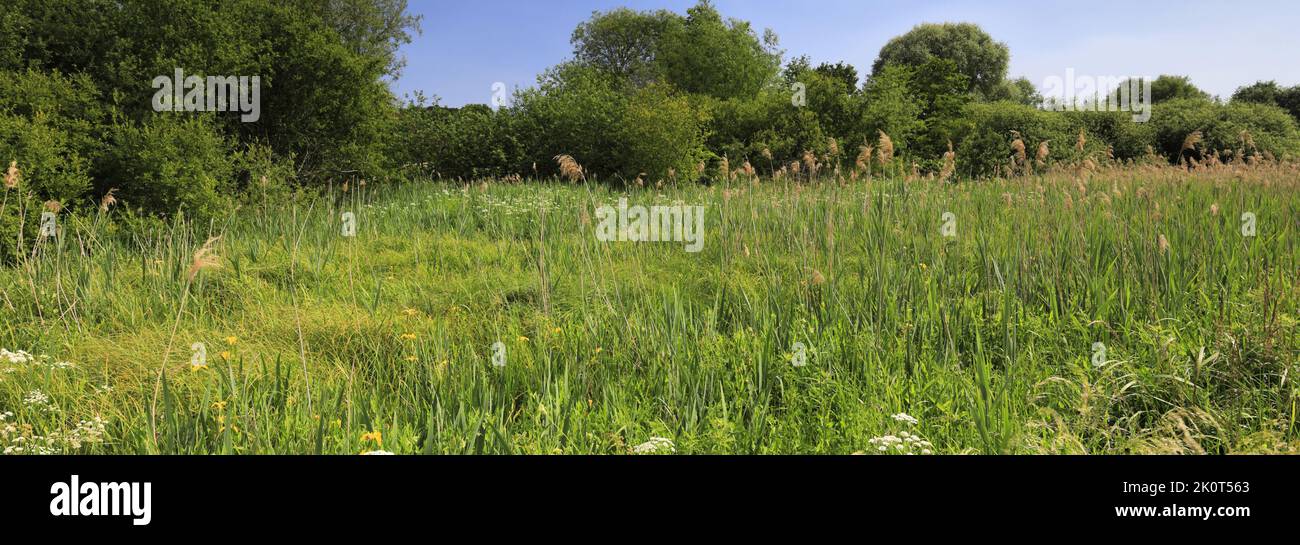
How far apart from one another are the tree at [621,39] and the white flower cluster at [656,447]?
106ft

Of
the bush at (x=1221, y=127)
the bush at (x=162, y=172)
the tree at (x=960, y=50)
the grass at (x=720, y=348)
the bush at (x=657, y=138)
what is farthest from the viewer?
the tree at (x=960, y=50)

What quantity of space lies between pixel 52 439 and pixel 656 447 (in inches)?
96.3

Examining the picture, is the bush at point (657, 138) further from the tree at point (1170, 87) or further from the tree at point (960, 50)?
the tree at point (960, 50)

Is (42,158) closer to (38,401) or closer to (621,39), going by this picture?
(38,401)

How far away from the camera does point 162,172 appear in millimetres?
8664

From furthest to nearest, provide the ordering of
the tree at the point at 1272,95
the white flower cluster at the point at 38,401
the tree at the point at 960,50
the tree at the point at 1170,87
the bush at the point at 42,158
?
the tree at the point at 960,50 → the tree at the point at 1170,87 → the tree at the point at 1272,95 → the bush at the point at 42,158 → the white flower cluster at the point at 38,401

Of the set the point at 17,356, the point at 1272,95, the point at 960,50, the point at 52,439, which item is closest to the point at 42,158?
the point at 17,356

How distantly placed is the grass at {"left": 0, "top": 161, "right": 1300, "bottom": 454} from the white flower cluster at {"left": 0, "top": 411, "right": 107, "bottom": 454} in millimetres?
27

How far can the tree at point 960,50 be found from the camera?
127ft

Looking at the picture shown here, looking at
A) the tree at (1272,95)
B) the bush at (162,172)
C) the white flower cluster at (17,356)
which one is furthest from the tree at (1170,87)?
the white flower cluster at (17,356)
